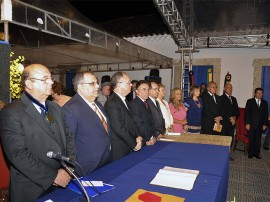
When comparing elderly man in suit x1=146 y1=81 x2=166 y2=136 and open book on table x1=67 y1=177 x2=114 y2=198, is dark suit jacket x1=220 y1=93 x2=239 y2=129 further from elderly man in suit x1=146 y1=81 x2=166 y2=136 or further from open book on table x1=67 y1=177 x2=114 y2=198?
open book on table x1=67 y1=177 x2=114 y2=198

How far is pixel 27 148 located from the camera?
5.07 feet

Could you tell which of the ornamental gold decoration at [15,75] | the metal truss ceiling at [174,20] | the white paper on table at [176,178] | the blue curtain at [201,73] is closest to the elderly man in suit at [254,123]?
the metal truss ceiling at [174,20]

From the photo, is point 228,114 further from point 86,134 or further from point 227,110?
point 86,134

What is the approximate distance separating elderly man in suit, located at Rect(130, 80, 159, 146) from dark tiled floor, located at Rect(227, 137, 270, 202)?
3.86 feet

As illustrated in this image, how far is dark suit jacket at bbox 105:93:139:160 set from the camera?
2.41m

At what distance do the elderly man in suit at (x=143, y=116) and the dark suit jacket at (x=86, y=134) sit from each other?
757 mm

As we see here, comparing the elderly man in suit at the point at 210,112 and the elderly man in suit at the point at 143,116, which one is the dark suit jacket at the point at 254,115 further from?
the elderly man in suit at the point at 143,116

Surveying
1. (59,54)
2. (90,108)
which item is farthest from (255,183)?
(59,54)

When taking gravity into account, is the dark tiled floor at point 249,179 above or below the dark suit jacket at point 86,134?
below

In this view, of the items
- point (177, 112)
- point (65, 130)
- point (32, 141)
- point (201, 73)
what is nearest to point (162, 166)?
point (65, 130)

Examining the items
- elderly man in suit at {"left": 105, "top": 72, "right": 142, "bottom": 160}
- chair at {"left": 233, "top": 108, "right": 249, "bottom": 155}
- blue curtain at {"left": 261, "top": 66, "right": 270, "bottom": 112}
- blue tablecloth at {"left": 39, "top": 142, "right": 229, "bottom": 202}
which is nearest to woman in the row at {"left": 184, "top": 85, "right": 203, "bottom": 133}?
chair at {"left": 233, "top": 108, "right": 249, "bottom": 155}

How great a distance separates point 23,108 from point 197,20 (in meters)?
5.08

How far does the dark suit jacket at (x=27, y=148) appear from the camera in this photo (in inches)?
58.8

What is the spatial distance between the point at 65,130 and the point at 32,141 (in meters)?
0.29
